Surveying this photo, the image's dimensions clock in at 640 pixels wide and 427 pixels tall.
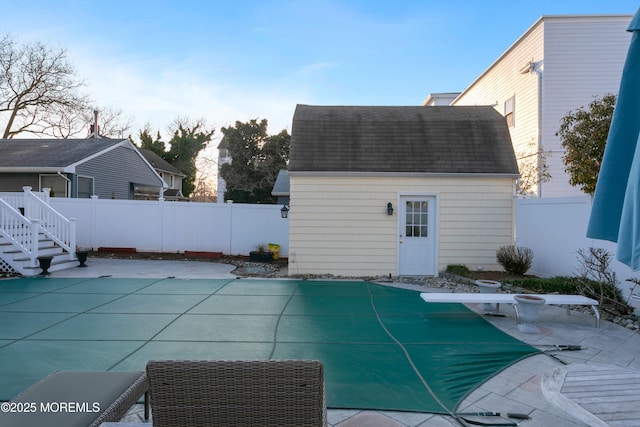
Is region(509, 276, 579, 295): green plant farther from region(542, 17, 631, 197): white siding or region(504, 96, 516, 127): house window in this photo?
region(504, 96, 516, 127): house window

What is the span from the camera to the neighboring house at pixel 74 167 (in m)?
14.9

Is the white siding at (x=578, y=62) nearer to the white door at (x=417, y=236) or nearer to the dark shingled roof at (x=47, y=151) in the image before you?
the white door at (x=417, y=236)

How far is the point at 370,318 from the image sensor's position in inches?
227

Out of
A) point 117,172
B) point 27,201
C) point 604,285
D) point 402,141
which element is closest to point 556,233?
point 604,285

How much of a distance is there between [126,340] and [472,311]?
5.37 meters

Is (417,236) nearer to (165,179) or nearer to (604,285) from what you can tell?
(604,285)

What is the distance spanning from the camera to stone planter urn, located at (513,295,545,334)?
5.17 m

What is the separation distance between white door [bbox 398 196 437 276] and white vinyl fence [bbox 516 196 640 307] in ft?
7.20

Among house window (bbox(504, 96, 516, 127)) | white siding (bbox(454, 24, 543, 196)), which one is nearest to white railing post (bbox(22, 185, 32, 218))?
white siding (bbox(454, 24, 543, 196))

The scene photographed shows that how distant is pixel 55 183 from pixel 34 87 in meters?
12.5

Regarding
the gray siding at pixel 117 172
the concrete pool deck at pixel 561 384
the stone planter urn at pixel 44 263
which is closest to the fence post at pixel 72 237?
the stone planter urn at pixel 44 263

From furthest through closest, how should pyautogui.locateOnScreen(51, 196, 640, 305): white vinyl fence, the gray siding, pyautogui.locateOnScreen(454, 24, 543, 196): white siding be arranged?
the gray siding
pyautogui.locateOnScreen(454, 24, 543, 196): white siding
pyautogui.locateOnScreen(51, 196, 640, 305): white vinyl fence

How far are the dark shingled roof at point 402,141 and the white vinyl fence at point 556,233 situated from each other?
4.19 feet

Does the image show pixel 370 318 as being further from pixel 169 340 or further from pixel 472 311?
pixel 169 340
